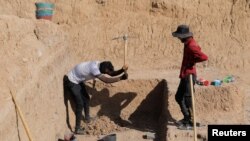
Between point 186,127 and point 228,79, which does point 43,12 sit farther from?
point 186,127

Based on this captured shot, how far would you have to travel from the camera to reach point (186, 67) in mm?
6484

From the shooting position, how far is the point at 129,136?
24.6ft

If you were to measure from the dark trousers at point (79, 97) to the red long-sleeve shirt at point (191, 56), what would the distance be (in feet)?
6.47

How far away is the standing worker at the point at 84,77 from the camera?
722 cm

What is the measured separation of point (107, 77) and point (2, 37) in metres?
2.20

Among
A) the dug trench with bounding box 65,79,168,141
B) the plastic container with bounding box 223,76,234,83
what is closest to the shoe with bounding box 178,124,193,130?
the dug trench with bounding box 65,79,168,141

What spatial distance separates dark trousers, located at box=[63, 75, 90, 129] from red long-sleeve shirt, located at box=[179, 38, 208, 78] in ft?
6.47

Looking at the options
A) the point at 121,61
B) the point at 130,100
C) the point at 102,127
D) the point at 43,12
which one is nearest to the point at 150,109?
the point at 130,100

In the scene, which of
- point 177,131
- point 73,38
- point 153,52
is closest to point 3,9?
point 73,38

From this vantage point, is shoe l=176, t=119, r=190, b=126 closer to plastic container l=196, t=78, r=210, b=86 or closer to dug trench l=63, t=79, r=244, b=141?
dug trench l=63, t=79, r=244, b=141

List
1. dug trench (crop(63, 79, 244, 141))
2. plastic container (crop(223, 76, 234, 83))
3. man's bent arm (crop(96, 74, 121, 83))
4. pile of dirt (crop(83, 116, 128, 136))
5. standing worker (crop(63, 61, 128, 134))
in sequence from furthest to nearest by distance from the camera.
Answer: plastic container (crop(223, 76, 234, 83)), pile of dirt (crop(83, 116, 128, 136)), man's bent arm (crop(96, 74, 121, 83)), standing worker (crop(63, 61, 128, 134)), dug trench (crop(63, 79, 244, 141))

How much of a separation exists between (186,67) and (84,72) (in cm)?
180

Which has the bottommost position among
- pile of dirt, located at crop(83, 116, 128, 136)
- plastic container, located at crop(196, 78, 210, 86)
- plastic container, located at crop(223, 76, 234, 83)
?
pile of dirt, located at crop(83, 116, 128, 136)

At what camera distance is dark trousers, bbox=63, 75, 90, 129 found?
24.6 ft
